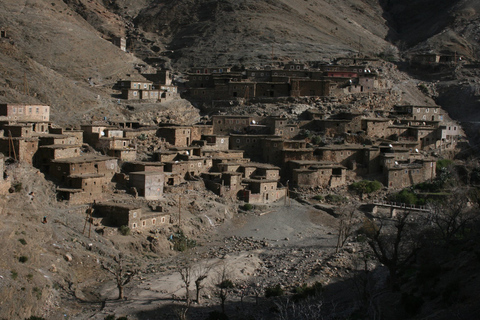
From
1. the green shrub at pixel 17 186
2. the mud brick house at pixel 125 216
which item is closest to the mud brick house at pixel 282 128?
the mud brick house at pixel 125 216

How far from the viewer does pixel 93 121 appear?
45.1 m

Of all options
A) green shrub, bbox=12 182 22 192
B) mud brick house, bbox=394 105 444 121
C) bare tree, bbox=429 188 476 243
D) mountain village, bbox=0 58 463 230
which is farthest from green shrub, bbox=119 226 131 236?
mud brick house, bbox=394 105 444 121

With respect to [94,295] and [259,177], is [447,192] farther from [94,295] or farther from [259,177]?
[94,295]

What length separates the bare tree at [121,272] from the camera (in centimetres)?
2669

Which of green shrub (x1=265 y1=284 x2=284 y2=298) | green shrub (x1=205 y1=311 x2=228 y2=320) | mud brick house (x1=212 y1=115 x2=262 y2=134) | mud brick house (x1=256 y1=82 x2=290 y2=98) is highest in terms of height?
mud brick house (x1=256 y1=82 x2=290 y2=98)

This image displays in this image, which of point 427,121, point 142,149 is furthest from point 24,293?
point 427,121

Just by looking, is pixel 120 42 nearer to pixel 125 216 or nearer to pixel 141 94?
pixel 141 94

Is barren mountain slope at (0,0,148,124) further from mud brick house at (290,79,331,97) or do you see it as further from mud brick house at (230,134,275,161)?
mud brick house at (290,79,331,97)

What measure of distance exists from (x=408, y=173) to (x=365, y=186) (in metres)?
4.03

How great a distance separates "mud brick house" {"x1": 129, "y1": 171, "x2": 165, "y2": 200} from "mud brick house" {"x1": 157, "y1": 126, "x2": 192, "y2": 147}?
7968 mm

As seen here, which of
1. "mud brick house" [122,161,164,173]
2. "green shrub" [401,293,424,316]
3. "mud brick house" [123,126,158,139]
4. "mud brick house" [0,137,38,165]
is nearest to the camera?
"green shrub" [401,293,424,316]

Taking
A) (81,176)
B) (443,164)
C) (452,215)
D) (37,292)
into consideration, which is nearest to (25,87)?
(81,176)

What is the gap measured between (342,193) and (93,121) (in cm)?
1806

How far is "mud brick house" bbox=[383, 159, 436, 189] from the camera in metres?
45.2
